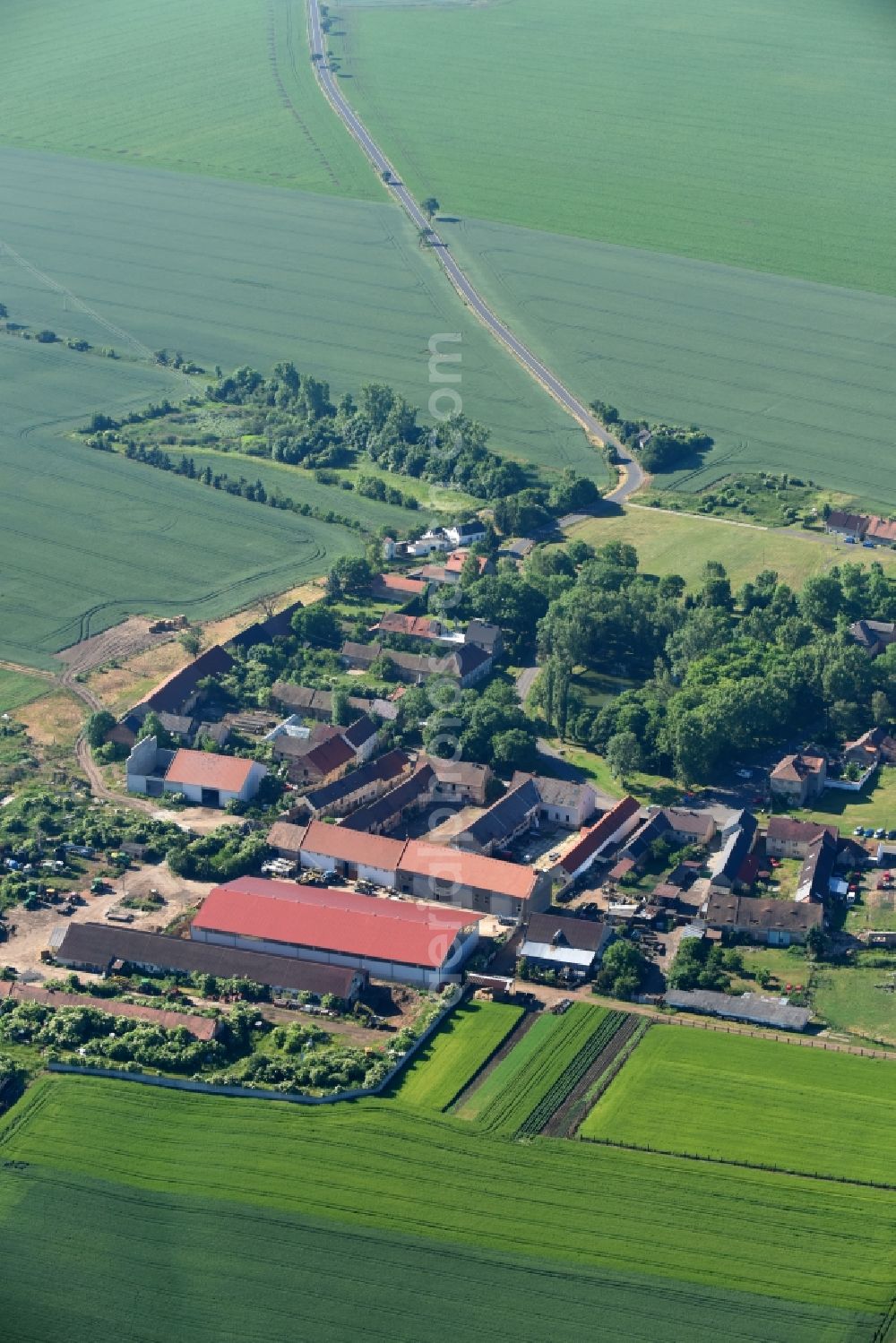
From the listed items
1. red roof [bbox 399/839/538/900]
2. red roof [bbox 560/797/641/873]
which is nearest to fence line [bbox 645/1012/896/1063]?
red roof [bbox 399/839/538/900]

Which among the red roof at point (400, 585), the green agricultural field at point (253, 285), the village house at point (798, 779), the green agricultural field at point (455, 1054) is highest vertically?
the green agricultural field at point (253, 285)

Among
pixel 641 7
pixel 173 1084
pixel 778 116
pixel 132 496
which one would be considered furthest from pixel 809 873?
pixel 641 7

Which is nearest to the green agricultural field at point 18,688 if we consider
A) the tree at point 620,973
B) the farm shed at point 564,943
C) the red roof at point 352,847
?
the red roof at point 352,847

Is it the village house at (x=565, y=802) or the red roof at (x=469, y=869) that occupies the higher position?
the village house at (x=565, y=802)

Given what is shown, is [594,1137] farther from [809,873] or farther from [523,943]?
[809,873]

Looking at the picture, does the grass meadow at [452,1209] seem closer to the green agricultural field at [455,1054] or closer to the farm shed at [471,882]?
the green agricultural field at [455,1054]

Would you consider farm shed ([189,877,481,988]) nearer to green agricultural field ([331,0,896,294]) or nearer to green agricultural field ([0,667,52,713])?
green agricultural field ([0,667,52,713])
